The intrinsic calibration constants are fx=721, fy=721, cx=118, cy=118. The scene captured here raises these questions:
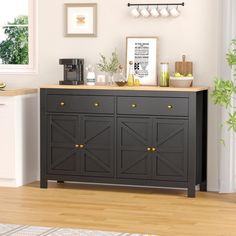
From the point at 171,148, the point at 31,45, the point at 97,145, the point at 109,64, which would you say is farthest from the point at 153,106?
the point at 31,45

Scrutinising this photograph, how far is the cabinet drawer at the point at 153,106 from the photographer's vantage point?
623 centimetres

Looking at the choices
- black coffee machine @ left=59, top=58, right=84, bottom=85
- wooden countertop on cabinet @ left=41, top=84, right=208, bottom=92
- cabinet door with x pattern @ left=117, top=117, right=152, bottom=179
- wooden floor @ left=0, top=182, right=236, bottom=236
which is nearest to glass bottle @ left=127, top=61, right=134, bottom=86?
wooden countertop on cabinet @ left=41, top=84, right=208, bottom=92

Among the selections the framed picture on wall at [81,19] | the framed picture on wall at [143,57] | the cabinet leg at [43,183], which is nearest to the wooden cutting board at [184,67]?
the framed picture on wall at [143,57]

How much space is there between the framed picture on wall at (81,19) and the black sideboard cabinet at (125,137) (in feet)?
2.23

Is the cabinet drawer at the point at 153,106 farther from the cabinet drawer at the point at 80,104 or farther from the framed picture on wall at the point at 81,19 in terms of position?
the framed picture on wall at the point at 81,19

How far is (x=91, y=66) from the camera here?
6828mm

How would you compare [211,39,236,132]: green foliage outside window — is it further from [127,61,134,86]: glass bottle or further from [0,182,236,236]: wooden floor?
[127,61,134,86]: glass bottle

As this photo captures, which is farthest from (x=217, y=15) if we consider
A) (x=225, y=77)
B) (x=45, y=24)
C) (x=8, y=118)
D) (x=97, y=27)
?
(x=8, y=118)

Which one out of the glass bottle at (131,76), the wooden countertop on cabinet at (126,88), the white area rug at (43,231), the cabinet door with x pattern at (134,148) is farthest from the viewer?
the glass bottle at (131,76)

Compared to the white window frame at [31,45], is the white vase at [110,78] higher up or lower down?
lower down

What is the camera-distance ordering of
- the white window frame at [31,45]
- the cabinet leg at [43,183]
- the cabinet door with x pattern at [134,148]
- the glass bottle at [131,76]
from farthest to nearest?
1. the white window frame at [31,45]
2. the cabinet leg at [43,183]
3. the glass bottle at [131,76]
4. the cabinet door with x pattern at [134,148]

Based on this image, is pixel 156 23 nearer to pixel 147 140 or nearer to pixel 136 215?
pixel 147 140

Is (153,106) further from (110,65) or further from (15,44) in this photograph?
(15,44)

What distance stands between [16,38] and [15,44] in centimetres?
6
